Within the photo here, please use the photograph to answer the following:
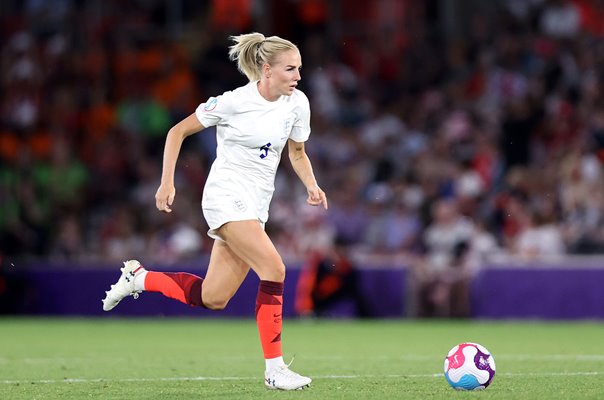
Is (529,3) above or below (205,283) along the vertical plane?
above

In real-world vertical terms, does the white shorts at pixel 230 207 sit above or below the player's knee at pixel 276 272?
above

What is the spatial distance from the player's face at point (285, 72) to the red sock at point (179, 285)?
1.38 meters

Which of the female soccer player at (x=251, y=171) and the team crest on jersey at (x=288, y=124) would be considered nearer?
the female soccer player at (x=251, y=171)

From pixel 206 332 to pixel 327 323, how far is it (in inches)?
82.0

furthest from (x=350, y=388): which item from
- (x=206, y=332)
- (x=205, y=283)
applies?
(x=206, y=332)

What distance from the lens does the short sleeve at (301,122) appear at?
8.09 meters

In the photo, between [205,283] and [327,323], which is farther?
[327,323]

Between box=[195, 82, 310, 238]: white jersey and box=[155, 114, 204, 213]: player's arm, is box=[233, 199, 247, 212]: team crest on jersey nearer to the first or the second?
box=[195, 82, 310, 238]: white jersey

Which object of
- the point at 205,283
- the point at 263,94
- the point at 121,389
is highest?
the point at 263,94

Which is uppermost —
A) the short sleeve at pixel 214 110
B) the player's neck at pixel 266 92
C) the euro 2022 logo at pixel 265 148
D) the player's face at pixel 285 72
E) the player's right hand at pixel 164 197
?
the player's face at pixel 285 72

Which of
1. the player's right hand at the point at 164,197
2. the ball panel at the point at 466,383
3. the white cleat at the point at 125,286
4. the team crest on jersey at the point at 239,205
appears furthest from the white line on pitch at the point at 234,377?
the player's right hand at the point at 164,197

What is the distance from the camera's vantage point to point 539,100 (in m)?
17.6

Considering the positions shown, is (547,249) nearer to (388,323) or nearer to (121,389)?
(388,323)

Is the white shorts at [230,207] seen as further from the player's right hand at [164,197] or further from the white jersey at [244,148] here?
the player's right hand at [164,197]
